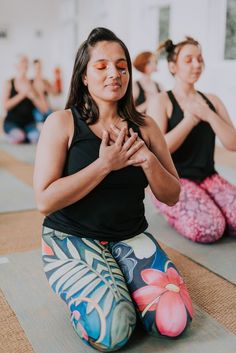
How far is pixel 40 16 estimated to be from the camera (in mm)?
9727

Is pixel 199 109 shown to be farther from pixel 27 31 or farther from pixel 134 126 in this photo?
pixel 27 31

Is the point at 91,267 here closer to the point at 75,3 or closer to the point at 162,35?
the point at 162,35

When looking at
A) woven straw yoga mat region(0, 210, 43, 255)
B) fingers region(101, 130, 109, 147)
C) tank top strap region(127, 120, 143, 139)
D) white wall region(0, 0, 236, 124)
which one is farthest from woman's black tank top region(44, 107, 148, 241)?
white wall region(0, 0, 236, 124)

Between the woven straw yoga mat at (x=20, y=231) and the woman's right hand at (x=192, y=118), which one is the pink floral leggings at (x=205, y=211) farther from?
the woven straw yoga mat at (x=20, y=231)

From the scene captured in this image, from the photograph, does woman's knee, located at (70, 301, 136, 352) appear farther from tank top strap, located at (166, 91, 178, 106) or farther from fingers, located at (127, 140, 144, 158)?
tank top strap, located at (166, 91, 178, 106)

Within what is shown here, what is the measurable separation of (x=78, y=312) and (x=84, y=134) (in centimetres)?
61

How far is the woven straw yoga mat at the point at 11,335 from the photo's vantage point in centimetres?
146

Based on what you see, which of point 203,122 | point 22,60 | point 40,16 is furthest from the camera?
point 40,16

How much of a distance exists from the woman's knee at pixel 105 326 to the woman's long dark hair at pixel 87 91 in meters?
0.66

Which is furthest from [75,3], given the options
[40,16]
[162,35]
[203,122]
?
[203,122]

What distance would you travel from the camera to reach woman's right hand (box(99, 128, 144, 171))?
1491mm

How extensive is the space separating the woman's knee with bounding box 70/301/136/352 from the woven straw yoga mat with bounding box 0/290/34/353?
0.64ft

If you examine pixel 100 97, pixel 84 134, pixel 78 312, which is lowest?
pixel 78 312

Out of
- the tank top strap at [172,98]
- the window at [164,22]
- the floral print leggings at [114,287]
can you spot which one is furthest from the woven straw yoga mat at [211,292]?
the window at [164,22]
